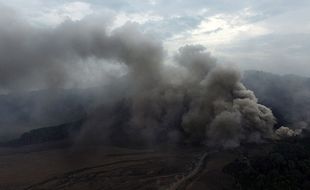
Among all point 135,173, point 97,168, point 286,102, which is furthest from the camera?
point 286,102

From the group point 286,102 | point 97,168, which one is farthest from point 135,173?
point 286,102

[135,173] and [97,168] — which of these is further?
[97,168]

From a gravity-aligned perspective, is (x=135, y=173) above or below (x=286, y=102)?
below

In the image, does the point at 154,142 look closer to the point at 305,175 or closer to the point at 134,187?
the point at 134,187

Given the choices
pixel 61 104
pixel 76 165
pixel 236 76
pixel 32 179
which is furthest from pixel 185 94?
pixel 61 104

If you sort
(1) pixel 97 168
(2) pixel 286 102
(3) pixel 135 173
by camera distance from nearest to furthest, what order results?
(3) pixel 135 173 < (1) pixel 97 168 < (2) pixel 286 102

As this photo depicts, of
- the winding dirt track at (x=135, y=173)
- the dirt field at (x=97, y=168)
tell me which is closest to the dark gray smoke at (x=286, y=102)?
the winding dirt track at (x=135, y=173)

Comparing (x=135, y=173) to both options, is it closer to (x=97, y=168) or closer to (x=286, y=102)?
(x=97, y=168)

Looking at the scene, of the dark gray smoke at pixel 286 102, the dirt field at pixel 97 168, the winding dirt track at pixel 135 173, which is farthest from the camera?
the dark gray smoke at pixel 286 102

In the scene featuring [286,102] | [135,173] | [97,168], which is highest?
[286,102]

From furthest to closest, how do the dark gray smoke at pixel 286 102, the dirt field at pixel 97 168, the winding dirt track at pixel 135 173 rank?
1. the dark gray smoke at pixel 286 102
2. the dirt field at pixel 97 168
3. the winding dirt track at pixel 135 173

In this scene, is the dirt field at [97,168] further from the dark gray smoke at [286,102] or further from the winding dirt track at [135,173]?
the dark gray smoke at [286,102]
